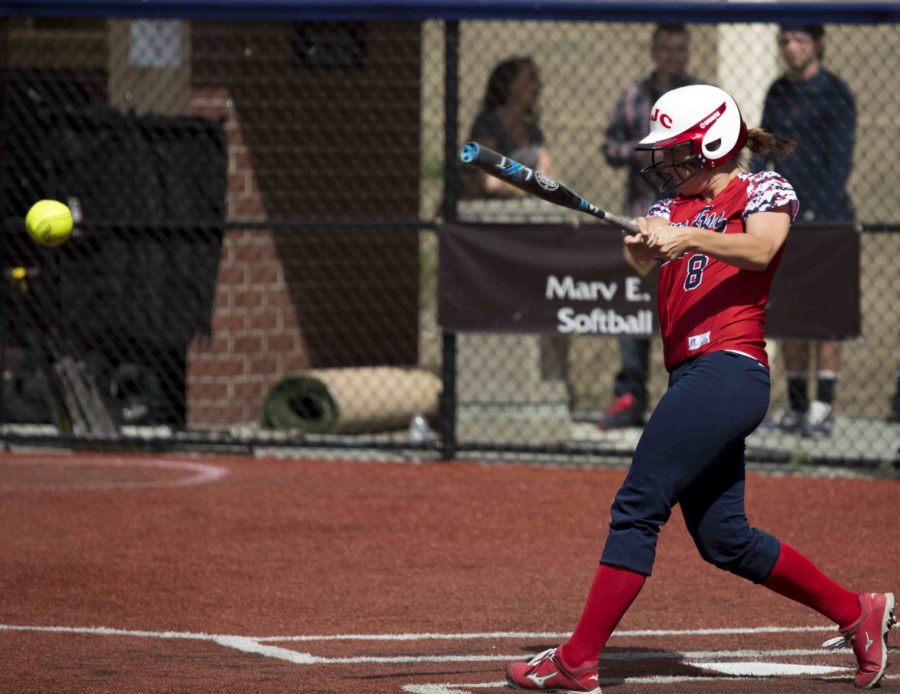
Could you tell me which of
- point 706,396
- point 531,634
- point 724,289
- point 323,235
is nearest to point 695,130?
point 724,289

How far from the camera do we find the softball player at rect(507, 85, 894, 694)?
4.76 meters

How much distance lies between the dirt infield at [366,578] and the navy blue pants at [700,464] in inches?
17.8

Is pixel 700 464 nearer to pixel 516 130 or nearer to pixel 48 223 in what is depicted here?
pixel 48 223

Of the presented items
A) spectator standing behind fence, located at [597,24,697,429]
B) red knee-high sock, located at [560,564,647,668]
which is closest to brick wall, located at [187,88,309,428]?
spectator standing behind fence, located at [597,24,697,429]

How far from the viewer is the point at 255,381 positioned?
1210 cm

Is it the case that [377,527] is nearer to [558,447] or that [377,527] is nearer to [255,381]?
[558,447]

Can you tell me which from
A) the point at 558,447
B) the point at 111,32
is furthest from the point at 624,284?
the point at 111,32

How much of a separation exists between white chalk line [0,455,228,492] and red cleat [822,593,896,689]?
17.2 ft

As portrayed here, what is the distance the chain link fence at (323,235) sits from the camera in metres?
10.8

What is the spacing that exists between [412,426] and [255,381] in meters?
1.56

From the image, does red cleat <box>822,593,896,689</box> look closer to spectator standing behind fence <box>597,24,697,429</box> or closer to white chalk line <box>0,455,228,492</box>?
white chalk line <box>0,455,228,492</box>

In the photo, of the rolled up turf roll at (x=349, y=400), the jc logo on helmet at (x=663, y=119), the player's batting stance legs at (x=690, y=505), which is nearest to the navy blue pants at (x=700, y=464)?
the player's batting stance legs at (x=690, y=505)

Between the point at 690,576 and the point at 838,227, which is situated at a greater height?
the point at 838,227

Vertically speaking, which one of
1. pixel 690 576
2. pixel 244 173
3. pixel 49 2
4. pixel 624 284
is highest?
pixel 49 2
